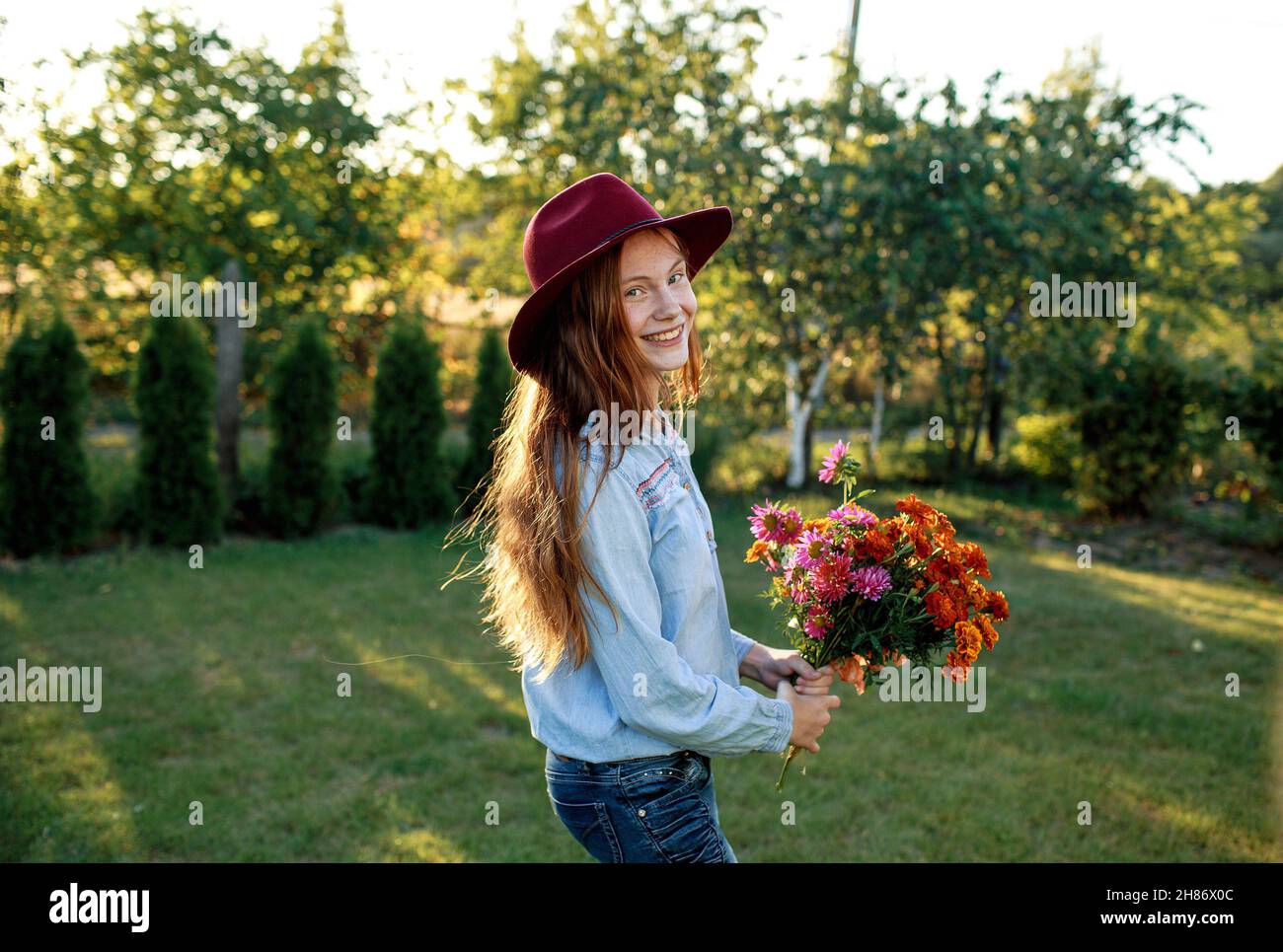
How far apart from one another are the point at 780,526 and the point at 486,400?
901cm

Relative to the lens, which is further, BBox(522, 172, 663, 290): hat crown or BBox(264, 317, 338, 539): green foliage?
BBox(264, 317, 338, 539): green foliage

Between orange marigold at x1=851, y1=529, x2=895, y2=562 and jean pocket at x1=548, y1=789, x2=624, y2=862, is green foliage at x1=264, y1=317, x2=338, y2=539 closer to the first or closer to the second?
jean pocket at x1=548, y1=789, x2=624, y2=862

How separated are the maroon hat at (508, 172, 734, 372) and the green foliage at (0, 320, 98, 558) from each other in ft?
26.2

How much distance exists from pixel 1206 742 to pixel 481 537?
451 centimetres

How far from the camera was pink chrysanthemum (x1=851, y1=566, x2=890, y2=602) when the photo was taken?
6.89ft

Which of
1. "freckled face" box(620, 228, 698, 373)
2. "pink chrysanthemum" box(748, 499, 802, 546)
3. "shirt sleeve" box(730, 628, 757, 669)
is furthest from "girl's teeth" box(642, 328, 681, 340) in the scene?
"shirt sleeve" box(730, 628, 757, 669)

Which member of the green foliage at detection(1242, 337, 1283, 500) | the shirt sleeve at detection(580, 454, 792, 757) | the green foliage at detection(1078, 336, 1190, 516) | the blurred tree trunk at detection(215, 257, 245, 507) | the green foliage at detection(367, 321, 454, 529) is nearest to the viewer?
the shirt sleeve at detection(580, 454, 792, 757)

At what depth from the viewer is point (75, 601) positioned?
7219mm

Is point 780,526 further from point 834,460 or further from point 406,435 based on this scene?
point 406,435

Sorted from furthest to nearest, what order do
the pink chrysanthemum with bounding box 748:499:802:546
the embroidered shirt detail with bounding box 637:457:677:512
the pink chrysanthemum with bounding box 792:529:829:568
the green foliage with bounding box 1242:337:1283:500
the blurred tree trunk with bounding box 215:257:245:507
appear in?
the blurred tree trunk with bounding box 215:257:245:507, the green foliage with bounding box 1242:337:1283:500, the pink chrysanthemum with bounding box 748:499:802:546, the pink chrysanthemum with bounding box 792:529:829:568, the embroidered shirt detail with bounding box 637:457:677:512

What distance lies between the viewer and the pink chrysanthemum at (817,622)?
2125 millimetres

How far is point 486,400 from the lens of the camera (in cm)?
1100

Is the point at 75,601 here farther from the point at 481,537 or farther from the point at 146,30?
the point at 146,30

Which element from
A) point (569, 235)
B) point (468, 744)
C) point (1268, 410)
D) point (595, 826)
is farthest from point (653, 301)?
point (1268, 410)
